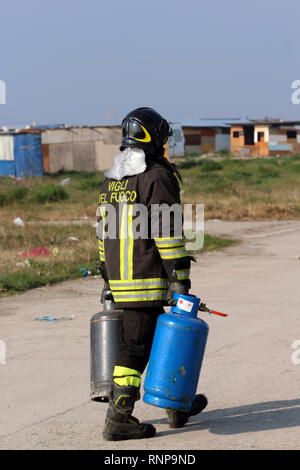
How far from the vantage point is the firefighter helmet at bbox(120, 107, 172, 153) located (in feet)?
14.4

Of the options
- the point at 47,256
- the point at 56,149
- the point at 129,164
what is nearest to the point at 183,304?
the point at 129,164

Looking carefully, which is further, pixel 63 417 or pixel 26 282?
pixel 26 282

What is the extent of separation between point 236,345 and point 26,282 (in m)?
4.07

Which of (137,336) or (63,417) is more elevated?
(137,336)

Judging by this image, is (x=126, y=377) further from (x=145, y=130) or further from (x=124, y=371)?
(x=145, y=130)

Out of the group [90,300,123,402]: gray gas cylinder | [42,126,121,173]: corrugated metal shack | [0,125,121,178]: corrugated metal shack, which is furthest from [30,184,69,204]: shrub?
[90,300,123,402]: gray gas cylinder

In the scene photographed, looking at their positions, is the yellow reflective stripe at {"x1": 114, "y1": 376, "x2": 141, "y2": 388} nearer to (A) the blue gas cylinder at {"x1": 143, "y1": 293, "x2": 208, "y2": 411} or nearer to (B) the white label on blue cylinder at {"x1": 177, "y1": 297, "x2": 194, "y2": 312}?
(A) the blue gas cylinder at {"x1": 143, "y1": 293, "x2": 208, "y2": 411}

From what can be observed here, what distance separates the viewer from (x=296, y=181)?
2909 cm

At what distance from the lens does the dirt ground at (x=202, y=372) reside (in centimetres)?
433

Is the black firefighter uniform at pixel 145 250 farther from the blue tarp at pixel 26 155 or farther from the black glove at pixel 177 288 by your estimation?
the blue tarp at pixel 26 155

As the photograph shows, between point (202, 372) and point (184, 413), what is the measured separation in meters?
→ 1.28
